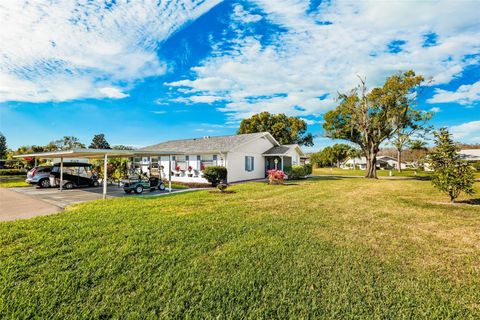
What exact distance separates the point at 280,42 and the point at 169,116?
18.0m

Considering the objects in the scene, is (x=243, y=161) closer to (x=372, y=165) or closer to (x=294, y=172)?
(x=294, y=172)

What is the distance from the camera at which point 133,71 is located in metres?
13.5

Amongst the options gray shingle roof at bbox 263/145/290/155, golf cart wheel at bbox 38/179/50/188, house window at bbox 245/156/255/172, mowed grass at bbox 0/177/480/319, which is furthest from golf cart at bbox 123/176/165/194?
gray shingle roof at bbox 263/145/290/155

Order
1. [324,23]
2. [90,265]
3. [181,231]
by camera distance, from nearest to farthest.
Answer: [90,265]
[181,231]
[324,23]

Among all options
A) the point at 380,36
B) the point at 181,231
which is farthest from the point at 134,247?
the point at 380,36

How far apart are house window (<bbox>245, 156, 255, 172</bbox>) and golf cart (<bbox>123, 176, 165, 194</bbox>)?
852cm

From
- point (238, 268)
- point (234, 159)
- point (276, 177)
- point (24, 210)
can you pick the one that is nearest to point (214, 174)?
point (234, 159)

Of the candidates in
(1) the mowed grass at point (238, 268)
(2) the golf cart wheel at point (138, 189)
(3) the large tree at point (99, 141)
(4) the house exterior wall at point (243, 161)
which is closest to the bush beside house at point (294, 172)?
(4) the house exterior wall at point (243, 161)

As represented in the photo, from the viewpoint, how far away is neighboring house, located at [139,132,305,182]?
18781 millimetres

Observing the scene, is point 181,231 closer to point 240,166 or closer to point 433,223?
point 433,223

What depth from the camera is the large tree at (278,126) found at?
36.9 meters

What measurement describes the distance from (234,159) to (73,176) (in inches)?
453

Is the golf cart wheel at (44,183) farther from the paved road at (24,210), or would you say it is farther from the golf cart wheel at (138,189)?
the golf cart wheel at (138,189)

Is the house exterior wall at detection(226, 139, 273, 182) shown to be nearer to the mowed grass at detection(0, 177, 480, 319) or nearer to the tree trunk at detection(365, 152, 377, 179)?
the tree trunk at detection(365, 152, 377, 179)
